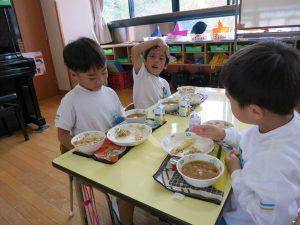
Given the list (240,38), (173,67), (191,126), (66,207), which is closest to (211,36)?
(240,38)

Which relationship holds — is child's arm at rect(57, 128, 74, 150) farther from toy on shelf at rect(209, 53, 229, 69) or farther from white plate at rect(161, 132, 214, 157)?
toy on shelf at rect(209, 53, 229, 69)

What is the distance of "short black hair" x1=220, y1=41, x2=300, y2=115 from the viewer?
0.62 m

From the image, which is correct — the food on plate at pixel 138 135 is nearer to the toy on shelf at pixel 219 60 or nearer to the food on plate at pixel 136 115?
the food on plate at pixel 136 115

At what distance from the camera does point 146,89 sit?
5.35ft

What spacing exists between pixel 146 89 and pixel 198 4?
8.82 feet

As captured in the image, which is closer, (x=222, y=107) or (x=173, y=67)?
(x=222, y=107)

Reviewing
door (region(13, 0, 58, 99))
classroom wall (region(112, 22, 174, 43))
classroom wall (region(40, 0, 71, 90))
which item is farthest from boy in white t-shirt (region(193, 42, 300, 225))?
door (region(13, 0, 58, 99))

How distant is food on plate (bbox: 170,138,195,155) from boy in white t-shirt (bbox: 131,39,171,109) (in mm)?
694

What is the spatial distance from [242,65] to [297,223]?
48 centimetres

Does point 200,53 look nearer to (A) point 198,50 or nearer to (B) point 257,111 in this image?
(A) point 198,50

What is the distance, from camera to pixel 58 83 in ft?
14.7

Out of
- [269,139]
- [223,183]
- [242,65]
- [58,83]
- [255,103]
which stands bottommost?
[58,83]

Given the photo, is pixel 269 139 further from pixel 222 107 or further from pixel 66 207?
pixel 66 207

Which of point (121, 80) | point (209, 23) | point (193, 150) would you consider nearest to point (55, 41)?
point (121, 80)
